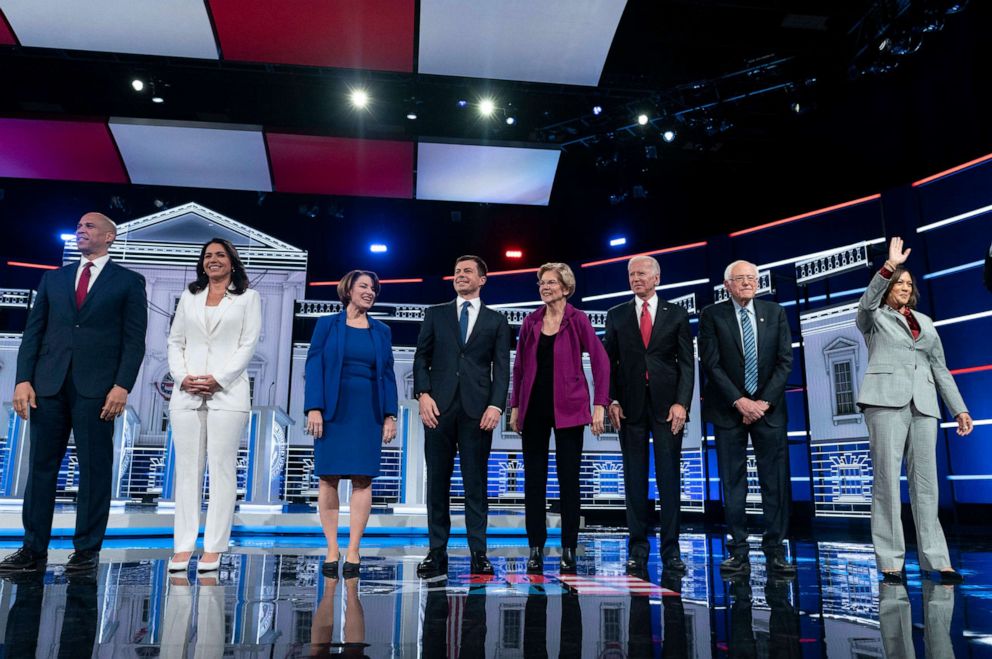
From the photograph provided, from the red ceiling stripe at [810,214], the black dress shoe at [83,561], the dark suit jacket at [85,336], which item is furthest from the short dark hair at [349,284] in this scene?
the red ceiling stripe at [810,214]

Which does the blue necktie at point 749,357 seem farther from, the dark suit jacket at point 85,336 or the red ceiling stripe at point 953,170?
the red ceiling stripe at point 953,170

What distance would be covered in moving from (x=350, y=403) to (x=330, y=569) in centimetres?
75

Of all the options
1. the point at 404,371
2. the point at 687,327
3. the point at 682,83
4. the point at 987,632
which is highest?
the point at 682,83

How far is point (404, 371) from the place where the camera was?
11.8 metres

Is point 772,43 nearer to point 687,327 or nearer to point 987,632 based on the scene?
point 687,327

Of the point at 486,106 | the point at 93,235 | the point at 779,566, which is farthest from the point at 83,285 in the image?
the point at 486,106

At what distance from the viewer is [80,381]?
3.38 m

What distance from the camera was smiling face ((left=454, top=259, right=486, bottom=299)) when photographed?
3613 mm

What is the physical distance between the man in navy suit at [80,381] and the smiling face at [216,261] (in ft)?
1.41

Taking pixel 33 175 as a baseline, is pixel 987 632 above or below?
below

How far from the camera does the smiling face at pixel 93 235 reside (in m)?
3.52

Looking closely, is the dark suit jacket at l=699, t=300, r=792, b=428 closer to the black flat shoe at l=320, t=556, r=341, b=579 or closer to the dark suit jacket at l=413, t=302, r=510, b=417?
the dark suit jacket at l=413, t=302, r=510, b=417

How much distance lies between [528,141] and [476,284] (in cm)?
582

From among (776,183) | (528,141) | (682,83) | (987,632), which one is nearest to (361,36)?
(528,141)
